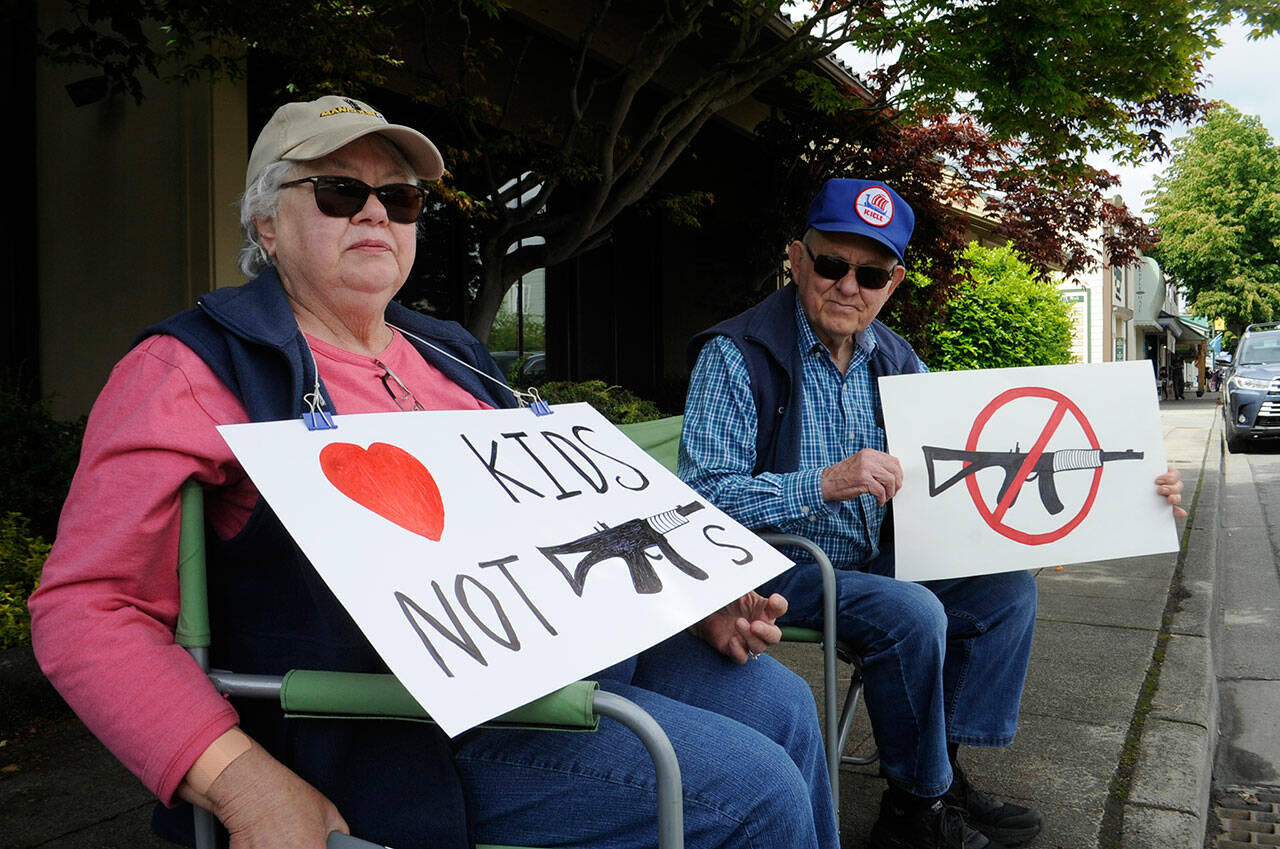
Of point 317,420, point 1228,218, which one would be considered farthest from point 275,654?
point 1228,218

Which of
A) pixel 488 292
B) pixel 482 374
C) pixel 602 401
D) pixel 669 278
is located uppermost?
pixel 669 278

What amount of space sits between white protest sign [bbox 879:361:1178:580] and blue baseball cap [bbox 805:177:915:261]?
0.41 m

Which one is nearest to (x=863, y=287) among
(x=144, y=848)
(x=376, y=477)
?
(x=376, y=477)

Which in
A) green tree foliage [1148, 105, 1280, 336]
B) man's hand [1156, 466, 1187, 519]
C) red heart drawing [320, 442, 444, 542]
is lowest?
man's hand [1156, 466, 1187, 519]

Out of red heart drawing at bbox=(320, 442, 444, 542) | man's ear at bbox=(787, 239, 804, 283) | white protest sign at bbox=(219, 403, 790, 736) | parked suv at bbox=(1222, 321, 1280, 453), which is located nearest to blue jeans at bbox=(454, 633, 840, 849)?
white protest sign at bbox=(219, 403, 790, 736)

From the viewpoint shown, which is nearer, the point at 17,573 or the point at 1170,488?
the point at 1170,488

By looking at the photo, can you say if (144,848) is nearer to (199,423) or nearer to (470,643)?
(199,423)

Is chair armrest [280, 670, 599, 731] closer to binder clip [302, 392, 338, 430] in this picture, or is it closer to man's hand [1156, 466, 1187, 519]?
binder clip [302, 392, 338, 430]

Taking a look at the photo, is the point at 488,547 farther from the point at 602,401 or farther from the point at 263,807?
the point at 602,401

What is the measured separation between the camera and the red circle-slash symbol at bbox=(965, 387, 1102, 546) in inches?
95.4

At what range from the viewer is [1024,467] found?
2.48m

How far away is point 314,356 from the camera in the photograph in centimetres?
169

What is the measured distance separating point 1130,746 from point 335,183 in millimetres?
3072

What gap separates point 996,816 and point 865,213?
5.46 feet
